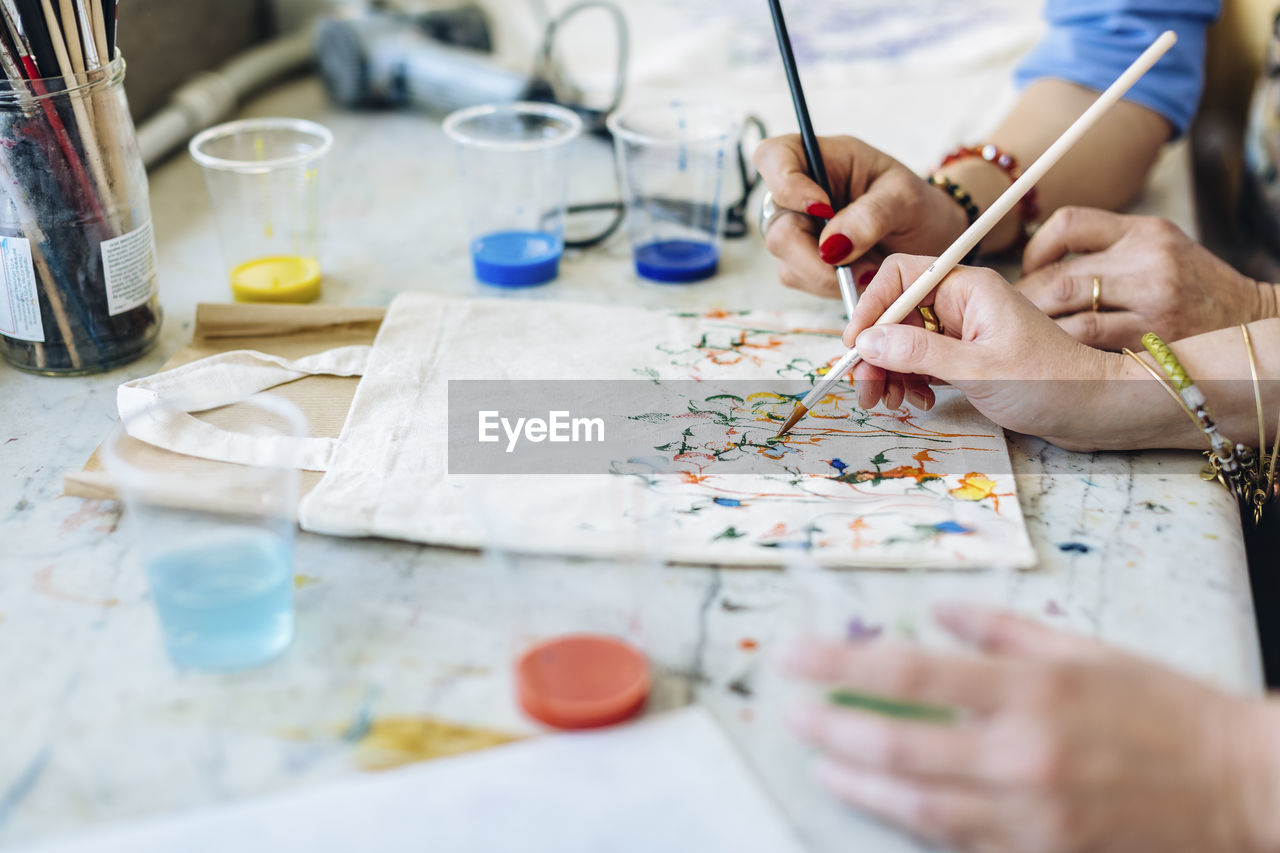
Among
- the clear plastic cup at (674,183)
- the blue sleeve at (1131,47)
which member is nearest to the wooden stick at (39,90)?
the clear plastic cup at (674,183)

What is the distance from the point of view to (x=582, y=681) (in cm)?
58


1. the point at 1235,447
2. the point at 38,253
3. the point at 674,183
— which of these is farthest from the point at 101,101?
the point at 1235,447

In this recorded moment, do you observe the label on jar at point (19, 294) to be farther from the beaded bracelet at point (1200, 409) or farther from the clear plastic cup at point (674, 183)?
the beaded bracelet at point (1200, 409)

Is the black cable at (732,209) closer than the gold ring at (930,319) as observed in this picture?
No

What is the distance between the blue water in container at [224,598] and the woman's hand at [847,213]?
567 millimetres

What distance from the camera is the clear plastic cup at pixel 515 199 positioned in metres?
1.07

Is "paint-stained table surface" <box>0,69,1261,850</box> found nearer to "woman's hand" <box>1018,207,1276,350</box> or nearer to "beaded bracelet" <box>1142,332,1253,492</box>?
"beaded bracelet" <box>1142,332,1253,492</box>

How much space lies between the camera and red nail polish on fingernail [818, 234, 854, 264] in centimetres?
93

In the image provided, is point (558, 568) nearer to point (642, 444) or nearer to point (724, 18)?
point (642, 444)

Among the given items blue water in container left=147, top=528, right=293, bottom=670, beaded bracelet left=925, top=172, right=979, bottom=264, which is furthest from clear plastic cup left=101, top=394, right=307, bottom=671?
beaded bracelet left=925, top=172, right=979, bottom=264

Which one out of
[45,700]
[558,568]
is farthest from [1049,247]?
[45,700]

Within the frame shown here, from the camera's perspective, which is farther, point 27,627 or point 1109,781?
point 27,627

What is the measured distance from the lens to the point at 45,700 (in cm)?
58

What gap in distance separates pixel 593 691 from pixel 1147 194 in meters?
1.11
